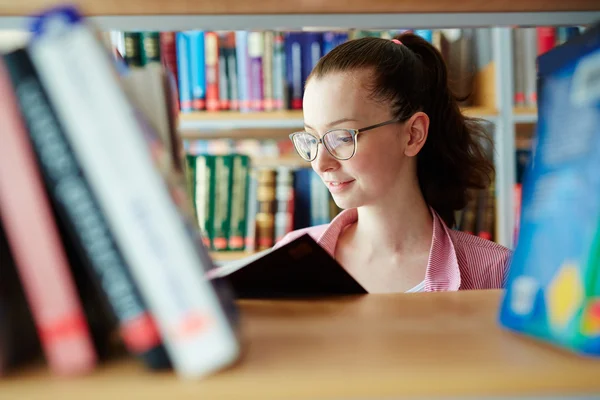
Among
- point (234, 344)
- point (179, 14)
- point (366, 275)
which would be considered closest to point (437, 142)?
point (366, 275)

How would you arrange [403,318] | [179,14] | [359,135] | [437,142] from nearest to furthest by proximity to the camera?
[403,318] < [179,14] < [359,135] < [437,142]

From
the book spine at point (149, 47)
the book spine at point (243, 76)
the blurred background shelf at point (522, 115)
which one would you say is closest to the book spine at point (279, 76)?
the book spine at point (243, 76)

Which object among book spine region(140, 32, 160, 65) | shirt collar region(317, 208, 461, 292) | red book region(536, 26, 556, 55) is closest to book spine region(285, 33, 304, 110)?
book spine region(140, 32, 160, 65)

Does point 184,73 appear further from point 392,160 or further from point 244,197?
point 392,160

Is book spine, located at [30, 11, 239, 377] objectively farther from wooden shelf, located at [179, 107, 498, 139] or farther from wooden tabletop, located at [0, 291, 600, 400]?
wooden shelf, located at [179, 107, 498, 139]

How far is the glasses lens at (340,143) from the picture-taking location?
134 centimetres

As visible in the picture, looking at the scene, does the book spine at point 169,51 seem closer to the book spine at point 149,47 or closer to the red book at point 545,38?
the book spine at point 149,47

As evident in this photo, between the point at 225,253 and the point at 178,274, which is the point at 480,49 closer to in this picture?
the point at 225,253

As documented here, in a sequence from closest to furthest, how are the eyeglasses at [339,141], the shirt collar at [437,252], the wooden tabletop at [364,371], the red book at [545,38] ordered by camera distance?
the wooden tabletop at [364,371], the shirt collar at [437,252], the eyeglasses at [339,141], the red book at [545,38]

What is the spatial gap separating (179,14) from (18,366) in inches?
16.4

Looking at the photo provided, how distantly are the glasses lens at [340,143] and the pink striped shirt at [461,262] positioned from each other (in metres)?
0.22

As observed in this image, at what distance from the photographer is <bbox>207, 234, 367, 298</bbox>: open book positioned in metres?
0.64

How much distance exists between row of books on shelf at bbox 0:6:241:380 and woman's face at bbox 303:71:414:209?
3.41 feet

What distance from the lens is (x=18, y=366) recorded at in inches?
14.2
